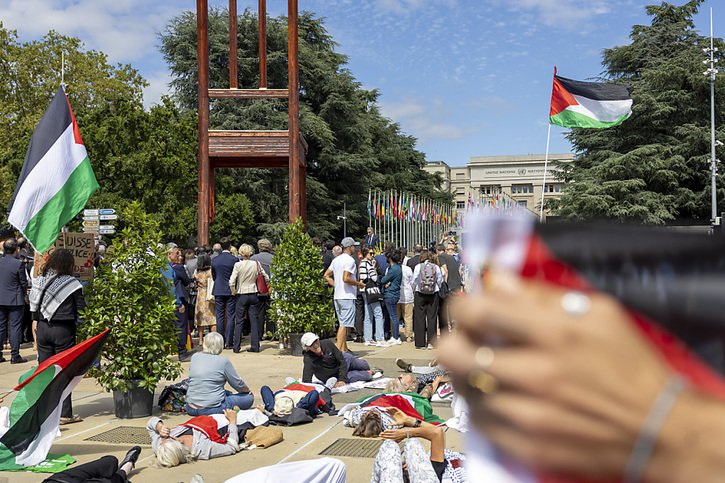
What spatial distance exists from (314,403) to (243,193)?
29.0 metres

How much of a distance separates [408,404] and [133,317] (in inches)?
110

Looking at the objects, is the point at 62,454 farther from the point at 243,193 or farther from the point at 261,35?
the point at 243,193

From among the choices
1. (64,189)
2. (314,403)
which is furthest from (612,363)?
(64,189)

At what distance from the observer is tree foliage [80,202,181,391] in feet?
24.3

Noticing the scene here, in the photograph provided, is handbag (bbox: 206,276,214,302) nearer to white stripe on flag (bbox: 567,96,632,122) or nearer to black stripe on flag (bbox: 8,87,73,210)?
black stripe on flag (bbox: 8,87,73,210)

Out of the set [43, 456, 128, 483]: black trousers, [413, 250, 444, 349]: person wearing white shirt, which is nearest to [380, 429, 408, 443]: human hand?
[43, 456, 128, 483]: black trousers

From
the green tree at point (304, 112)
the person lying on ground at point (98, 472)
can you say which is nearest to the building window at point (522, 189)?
the green tree at point (304, 112)

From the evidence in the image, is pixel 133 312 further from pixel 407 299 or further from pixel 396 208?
pixel 396 208

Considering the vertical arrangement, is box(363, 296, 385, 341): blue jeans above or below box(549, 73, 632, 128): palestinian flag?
below

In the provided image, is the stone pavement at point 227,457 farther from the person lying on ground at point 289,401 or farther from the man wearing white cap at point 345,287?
the man wearing white cap at point 345,287

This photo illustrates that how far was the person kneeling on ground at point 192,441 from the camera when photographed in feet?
19.9

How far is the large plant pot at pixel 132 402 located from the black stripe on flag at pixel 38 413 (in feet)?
4.26

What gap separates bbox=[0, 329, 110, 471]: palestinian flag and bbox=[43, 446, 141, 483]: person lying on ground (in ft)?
2.34

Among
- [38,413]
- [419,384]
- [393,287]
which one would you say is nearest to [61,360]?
[38,413]
